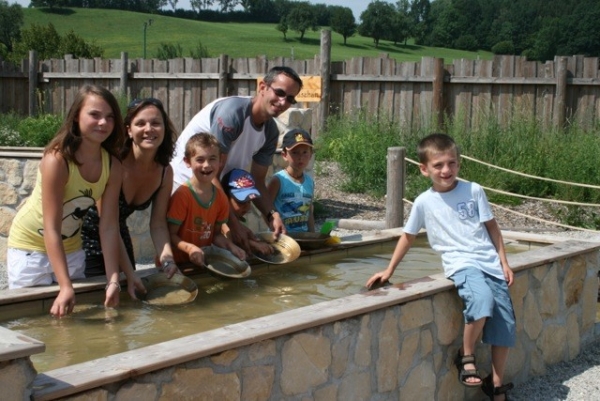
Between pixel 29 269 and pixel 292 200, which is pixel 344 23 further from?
pixel 29 269

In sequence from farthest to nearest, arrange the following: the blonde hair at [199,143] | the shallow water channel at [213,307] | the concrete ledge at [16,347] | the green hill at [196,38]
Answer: the green hill at [196,38] → the blonde hair at [199,143] → the shallow water channel at [213,307] → the concrete ledge at [16,347]

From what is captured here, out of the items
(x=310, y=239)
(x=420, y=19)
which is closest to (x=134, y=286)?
(x=310, y=239)

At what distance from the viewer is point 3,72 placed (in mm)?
20297

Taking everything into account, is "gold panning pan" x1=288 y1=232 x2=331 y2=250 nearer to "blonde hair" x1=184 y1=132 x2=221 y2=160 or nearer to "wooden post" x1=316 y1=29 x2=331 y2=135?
"blonde hair" x1=184 y1=132 x2=221 y2=160

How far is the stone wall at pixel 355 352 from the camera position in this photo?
2.85 meters

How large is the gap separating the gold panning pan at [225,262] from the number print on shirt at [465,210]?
1184 mm

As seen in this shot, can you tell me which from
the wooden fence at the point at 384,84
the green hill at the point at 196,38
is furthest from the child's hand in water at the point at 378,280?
the green hill at the point at 196,38

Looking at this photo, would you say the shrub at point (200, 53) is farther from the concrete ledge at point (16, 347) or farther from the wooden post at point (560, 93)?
the concrete ledge at point (16, 347)

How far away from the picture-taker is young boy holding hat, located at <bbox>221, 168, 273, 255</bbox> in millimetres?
4977

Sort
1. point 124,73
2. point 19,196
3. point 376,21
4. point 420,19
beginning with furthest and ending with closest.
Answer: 1. point 420,19
2. point 376,21
3. point 124,73
4. point 19,196

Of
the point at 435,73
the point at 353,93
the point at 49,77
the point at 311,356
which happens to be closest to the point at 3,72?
the point at 49,77

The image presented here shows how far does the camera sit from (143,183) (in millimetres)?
4426

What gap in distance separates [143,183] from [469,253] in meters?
1.69

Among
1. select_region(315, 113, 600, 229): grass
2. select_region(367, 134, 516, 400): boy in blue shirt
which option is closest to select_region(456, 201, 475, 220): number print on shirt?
select_region(367, 134, 516, 400): boy in blue shirt
